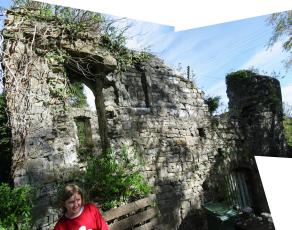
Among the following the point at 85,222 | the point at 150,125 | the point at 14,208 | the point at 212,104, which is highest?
the point at 212,104

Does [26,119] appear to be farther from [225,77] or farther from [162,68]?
[225,77]

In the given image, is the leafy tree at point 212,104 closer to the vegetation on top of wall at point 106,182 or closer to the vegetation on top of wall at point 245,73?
the vegetation on top of wall at point 245,73

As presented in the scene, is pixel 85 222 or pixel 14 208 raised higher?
pixel 14 208

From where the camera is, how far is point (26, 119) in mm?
4809

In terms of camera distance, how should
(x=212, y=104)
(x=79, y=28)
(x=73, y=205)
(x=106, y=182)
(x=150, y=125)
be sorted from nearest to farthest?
(x=73, y=205) < (x=106, y=182) < (x=79, y=28) < (x=150, y=125) < (x=212, y=104)

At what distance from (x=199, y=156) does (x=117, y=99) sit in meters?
2.70

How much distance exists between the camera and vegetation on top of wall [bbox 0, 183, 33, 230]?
387 centimetres

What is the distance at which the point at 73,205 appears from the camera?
11.0 ft

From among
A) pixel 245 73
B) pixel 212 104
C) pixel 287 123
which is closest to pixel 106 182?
pixel 212 104

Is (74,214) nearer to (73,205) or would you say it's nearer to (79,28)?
(73,205)

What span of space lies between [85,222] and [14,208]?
1.18 metres

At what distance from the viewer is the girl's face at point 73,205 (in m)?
3.33

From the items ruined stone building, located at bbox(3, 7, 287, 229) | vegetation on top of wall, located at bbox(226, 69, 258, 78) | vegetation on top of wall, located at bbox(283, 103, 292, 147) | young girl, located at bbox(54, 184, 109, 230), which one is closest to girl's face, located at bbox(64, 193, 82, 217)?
young girl, located at bbox(54, 184, 109, 230)

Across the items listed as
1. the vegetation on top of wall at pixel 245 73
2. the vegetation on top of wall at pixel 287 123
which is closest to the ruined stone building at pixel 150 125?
the vegetation on top of wall at pixel 245 73
